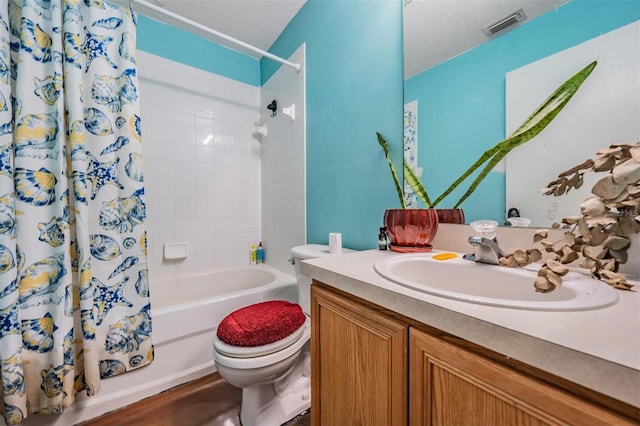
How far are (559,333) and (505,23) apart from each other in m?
0.92

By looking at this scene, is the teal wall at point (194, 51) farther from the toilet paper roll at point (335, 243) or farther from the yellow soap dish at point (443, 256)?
the yellow soap dish at point (443, 256)

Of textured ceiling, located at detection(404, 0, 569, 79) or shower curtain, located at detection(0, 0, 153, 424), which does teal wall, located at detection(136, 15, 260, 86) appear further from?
textured ceiling, located at detection(404, 0, 569, 79)

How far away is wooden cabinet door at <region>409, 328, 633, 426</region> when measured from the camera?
296 millimetres

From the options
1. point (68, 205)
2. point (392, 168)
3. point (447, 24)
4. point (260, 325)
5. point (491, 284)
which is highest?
point (447, 24)

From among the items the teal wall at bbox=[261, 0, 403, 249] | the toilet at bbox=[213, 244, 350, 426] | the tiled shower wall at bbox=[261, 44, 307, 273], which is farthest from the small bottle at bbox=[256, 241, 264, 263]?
the toilet at bbox=[213, 244, 350, 426]

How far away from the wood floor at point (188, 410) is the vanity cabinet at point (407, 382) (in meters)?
0.68

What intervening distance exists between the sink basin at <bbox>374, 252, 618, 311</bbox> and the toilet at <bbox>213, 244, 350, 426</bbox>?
1.98 ft

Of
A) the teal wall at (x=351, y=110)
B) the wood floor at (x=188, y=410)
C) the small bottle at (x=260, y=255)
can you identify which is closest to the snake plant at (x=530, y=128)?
the teal wall at (x=351, y=110)

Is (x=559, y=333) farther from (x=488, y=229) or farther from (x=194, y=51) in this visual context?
(x=194, y=51)

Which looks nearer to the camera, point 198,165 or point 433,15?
point 433,15

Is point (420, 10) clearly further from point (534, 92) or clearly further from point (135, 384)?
point (135, 384)

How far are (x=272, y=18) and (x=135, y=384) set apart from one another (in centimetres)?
237

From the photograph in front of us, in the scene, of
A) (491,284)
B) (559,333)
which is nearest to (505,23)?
(491,284)

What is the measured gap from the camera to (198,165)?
1945mm
